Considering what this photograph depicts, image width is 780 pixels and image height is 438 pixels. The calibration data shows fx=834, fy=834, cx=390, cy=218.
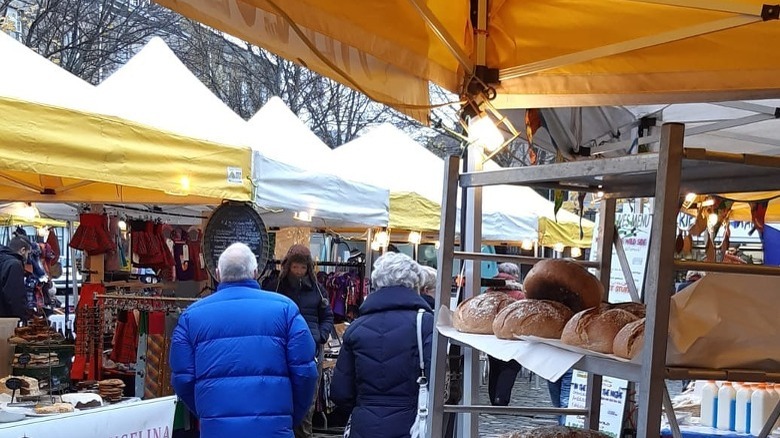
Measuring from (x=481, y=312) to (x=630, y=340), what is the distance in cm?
74

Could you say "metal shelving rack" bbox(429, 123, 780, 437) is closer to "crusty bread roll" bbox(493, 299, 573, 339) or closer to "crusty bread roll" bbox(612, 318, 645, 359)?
"crusty bread roll" bbox(612, 318, 645, 359)

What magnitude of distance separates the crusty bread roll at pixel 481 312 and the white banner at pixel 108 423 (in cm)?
272

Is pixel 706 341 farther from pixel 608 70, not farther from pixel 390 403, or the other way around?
pixel 390 403

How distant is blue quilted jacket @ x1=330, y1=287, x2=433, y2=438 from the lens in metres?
5.00

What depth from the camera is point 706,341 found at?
1.81m

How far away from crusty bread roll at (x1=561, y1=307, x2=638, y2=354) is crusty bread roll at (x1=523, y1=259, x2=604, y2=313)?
12.7 inches

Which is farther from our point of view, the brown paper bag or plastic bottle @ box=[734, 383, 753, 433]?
A: plastic bottle @ box=[734, 383, 753, 433]

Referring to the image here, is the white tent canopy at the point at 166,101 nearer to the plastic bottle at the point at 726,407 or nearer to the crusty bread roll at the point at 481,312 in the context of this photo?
the crusty bread roll at the point at 481,312

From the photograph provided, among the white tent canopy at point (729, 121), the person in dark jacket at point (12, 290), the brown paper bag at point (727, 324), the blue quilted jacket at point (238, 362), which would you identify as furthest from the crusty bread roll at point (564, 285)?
the person in dark jacket at point (12, 290)

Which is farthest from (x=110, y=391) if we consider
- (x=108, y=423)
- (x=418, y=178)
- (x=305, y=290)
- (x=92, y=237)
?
(x=418, y=178)

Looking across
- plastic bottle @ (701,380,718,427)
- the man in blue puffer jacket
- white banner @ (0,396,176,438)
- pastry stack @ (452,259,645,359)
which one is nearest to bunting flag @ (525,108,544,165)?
plastic bottle @ (701,380,718,427)

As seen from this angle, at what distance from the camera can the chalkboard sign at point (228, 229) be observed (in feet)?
20.7

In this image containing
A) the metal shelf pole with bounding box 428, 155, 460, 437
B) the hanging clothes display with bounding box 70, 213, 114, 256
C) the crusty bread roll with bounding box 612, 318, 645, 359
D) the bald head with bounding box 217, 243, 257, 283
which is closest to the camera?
the crusty bread roll with bounding box 612, 318, 645, 359

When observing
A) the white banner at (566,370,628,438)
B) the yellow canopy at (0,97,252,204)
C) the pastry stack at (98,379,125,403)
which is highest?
the yellow canopy at (0,97,252,204)
